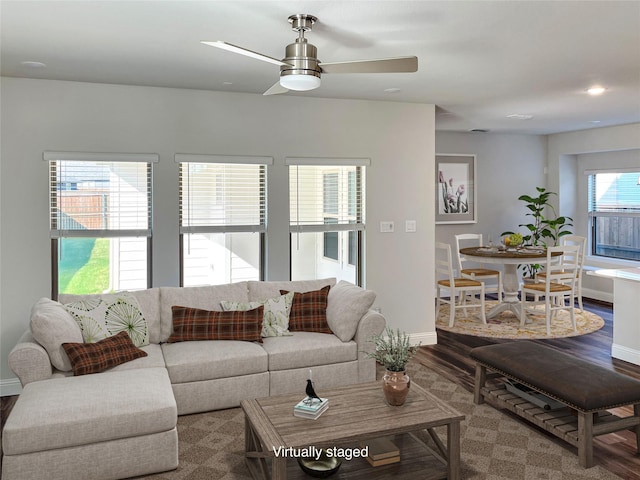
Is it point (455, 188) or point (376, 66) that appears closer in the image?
point (376, 66)

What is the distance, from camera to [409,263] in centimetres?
563

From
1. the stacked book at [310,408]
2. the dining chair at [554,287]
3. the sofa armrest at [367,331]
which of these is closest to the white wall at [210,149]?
the sofa armrest at [367,331]

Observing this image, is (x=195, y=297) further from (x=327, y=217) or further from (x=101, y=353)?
(x=327, y=217)

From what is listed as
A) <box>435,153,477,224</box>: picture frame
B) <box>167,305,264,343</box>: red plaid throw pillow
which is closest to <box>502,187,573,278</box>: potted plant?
<box>435,153,477,224</box>: picture frame

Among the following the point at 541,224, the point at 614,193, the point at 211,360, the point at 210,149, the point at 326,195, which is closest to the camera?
the point at 211,360

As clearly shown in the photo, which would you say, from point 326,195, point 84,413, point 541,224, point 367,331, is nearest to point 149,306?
point 84,413

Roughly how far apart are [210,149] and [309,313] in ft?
5.73

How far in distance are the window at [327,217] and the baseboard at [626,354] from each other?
8.29ft

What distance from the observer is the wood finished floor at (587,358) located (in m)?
3.11

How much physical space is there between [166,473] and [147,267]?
2.19 meters

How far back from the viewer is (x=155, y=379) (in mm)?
3295

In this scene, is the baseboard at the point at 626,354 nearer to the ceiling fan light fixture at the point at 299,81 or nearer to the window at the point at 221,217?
the window at the point at 221,217

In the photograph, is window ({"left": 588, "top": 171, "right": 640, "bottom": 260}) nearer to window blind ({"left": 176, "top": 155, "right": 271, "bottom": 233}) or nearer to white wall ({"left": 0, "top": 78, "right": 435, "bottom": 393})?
white wall ({"left": 0, "top": 78, "right": 435, "bottom": 393})

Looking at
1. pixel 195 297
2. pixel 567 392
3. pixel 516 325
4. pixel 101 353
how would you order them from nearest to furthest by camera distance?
pixel 567 392 < pixel 101 353 < pixel 195 297 < pixel 516 325
